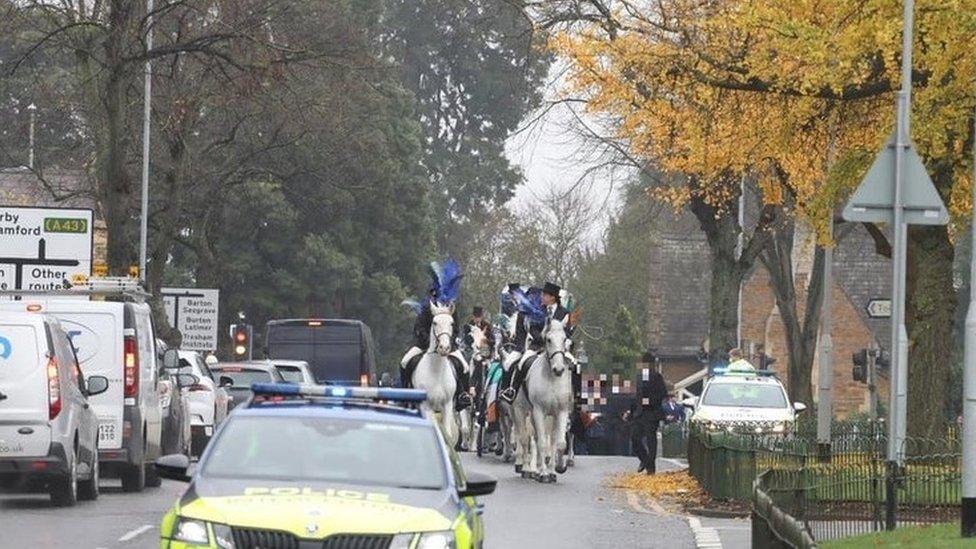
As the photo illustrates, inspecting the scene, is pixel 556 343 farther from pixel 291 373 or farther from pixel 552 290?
pixel 291 373

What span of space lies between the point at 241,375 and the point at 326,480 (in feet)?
84.6

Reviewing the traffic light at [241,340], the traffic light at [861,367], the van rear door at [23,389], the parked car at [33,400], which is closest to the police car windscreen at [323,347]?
the traffic light at [241,340]

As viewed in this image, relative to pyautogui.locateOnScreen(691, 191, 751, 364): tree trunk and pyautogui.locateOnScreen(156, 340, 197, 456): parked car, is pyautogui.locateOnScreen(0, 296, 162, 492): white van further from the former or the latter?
pyautogui.locateOnScreen(691, 191, 751, 364): tree trunk

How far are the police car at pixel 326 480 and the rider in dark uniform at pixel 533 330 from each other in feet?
50.0

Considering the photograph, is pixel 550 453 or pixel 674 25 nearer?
pixel 550 453

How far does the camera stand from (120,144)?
41812 mm

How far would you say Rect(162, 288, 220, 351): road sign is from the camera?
5281 centimetres

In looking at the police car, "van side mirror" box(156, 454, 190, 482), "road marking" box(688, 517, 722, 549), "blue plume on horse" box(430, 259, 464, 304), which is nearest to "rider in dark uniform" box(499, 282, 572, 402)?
"blue plume on horse" box(430, 259, 464, 304)

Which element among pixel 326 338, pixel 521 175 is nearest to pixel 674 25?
pixel 326 338

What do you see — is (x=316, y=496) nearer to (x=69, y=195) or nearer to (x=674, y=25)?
(x=674, y=25)

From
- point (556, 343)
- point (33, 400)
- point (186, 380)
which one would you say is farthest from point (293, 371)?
point (33, 400)

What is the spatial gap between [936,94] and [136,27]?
57.1ft

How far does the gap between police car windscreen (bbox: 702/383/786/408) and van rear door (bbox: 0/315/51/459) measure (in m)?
20.5

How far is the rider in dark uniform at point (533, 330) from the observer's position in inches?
1184
